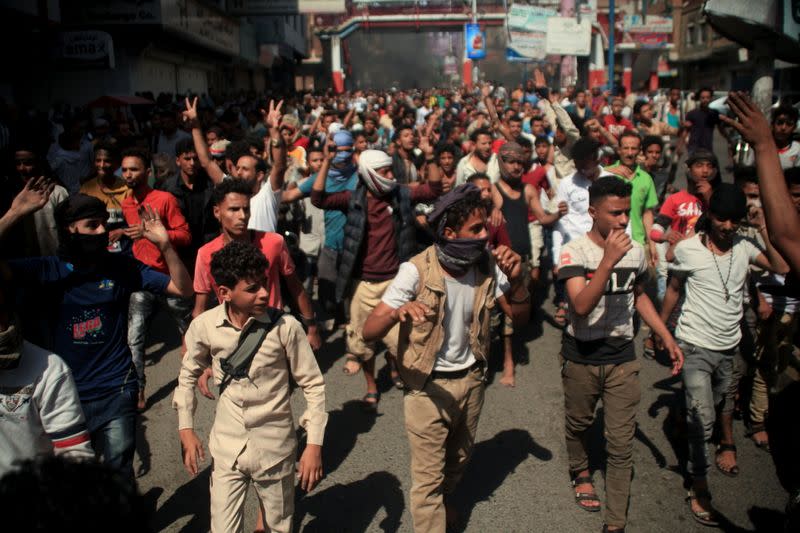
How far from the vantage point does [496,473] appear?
4520 millimetres

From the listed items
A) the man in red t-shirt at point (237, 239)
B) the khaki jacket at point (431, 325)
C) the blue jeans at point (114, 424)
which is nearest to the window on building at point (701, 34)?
the man in red t-shirt at point (237, 239)

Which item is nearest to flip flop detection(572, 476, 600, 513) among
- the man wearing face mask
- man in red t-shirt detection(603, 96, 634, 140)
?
the man wearing face mask

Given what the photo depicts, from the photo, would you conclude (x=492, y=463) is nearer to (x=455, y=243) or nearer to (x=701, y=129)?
(x=455, y=243)

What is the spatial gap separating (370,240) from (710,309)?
258 cm

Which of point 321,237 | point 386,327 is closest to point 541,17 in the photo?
point 321,237

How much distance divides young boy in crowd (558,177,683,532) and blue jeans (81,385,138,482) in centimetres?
234

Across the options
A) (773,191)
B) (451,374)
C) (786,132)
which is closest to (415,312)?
(451,374)

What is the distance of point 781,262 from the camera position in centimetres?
412

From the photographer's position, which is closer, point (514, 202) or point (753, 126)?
point (753, 126)

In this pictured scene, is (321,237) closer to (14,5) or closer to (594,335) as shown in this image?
(594,335)

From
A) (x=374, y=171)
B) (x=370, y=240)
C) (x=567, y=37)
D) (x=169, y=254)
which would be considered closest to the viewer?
(x=169, y=254)

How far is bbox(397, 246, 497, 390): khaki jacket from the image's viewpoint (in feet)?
11.0

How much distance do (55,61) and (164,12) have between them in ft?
14.0

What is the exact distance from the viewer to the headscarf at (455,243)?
3.25 meters
